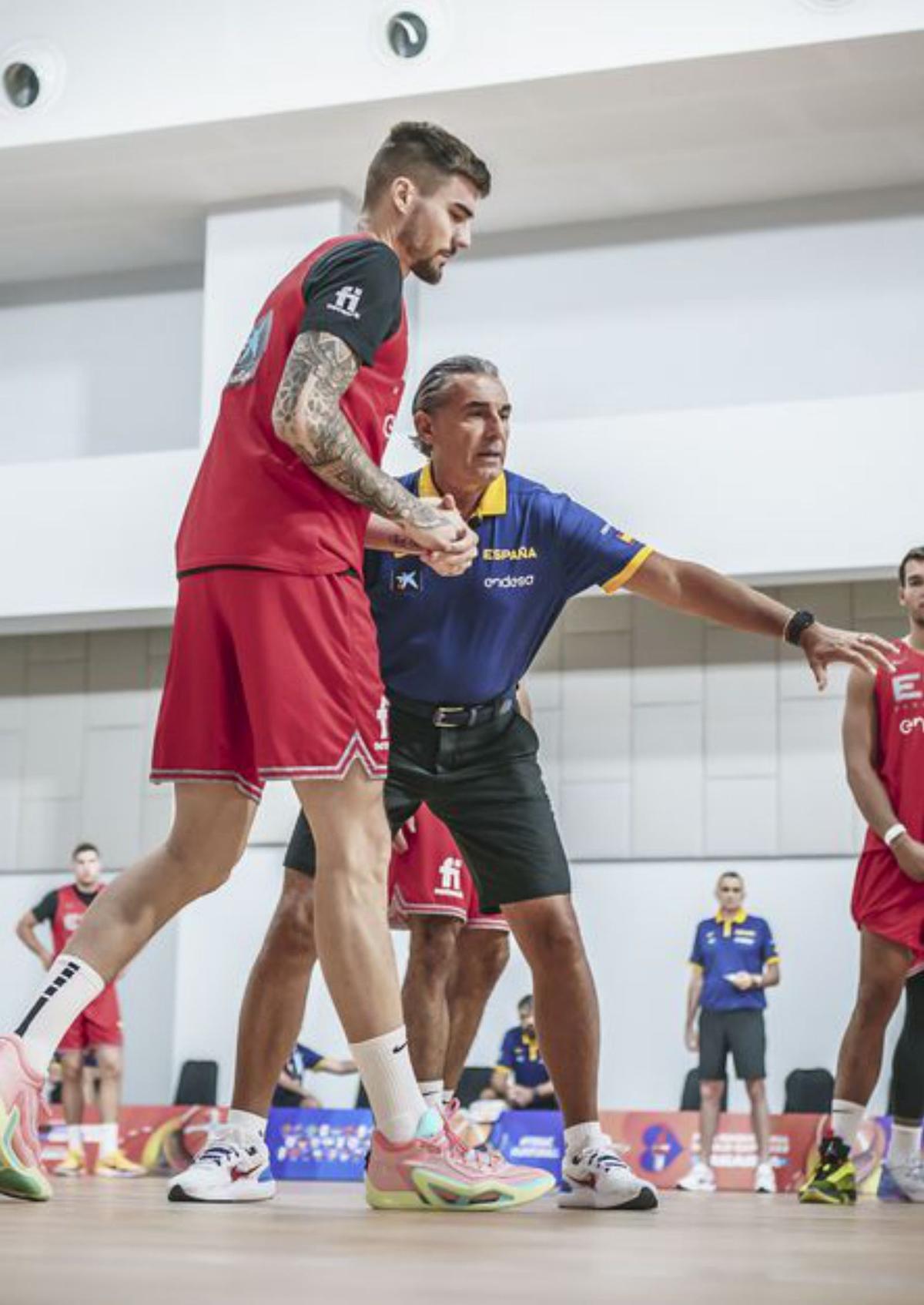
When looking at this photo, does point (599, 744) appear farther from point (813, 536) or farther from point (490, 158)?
point (490, 158)

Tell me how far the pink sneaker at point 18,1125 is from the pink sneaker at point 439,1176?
57cm

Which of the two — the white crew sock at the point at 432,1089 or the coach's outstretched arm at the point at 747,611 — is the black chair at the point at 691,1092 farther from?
the coach's outstretched arm at the point at 747,611

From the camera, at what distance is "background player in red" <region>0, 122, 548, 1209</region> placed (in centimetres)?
312

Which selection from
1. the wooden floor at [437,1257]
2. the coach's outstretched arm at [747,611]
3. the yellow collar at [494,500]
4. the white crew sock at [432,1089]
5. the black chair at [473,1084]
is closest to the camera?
the wooden floor at [437,1257]

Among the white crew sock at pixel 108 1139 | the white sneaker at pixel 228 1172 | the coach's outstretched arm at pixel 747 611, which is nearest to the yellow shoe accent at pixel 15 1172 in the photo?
the white sneaker at pixel 228 1172

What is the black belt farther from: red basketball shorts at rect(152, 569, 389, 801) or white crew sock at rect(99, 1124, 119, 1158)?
white crew sock at rect(99, 1124, 119, 1158)

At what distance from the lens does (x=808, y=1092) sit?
11305mm

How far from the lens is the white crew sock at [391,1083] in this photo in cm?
313

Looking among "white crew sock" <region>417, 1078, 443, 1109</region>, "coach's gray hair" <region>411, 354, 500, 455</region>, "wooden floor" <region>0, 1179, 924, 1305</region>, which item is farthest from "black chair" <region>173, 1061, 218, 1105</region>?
"wooden floor" <region>0, 1179, 924, 1305</region>

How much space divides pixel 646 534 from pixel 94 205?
193 inches

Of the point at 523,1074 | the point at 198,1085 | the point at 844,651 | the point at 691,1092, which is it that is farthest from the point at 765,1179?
the point at 844,651

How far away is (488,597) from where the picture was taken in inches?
160

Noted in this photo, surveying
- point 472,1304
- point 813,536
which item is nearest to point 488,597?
point 472,1304

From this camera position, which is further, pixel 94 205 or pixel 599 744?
pixel 94 205
